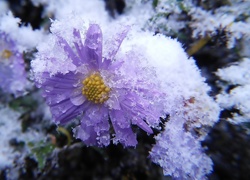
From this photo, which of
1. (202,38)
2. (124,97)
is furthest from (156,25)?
(124,97)

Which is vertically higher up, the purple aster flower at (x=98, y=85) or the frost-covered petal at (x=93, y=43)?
the frost-covered petal at (x=93, y=43)

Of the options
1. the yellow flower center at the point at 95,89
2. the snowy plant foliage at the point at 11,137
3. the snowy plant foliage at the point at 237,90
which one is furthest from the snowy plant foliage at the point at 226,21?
the snowy plant foliage at the point at 11,137

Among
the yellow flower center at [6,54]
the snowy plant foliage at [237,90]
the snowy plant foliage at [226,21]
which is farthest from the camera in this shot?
the yellow flower center at [6,54]

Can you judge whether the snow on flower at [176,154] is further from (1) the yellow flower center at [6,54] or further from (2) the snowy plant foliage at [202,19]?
(1) the yellow flower center at [6,54]

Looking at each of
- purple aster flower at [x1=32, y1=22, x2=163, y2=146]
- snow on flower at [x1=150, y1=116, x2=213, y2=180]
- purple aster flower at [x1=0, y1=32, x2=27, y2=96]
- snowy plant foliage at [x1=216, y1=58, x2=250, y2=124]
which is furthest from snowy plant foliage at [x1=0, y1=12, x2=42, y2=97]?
snowy plant foliage at [x1=216, y1=58, x2=250, y2=124]

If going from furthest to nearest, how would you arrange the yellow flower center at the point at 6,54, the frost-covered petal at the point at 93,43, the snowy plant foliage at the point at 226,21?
the yellow flower center at the point at 6,54 → the snowy plant foliage at the point at 226,21 → the frost-covered petal at the point at 93,43

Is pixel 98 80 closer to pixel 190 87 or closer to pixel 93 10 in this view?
pixel 190 87

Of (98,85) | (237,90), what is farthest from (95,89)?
(237,90)
